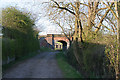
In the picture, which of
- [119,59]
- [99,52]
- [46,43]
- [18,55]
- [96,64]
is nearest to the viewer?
[119,59]

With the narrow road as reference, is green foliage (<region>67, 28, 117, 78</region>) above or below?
above

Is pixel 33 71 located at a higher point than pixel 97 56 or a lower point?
lower

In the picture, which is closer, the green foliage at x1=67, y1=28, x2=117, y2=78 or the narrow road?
the green foliage at x1=67, y1=28, x2=117, y2=78

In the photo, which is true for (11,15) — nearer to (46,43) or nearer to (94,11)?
(94,11)

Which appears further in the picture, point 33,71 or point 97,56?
point 33,71

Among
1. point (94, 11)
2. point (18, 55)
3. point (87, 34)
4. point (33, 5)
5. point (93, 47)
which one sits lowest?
point (18, 55)

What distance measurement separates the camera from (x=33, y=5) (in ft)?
40.1

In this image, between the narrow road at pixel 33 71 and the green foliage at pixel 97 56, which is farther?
the narrow road at pixel 33 71

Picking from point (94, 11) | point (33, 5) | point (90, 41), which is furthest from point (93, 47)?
point (33, 5)

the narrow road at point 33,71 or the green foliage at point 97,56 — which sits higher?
the green foliage at point 97,56

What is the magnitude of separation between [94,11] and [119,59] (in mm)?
5121

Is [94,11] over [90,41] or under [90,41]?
over

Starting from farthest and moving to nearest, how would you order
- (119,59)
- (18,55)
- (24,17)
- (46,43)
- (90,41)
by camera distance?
(46,43) < (24,17) < (18,55) < (90,41) < (119,59)

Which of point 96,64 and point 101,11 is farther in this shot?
point 101,11
